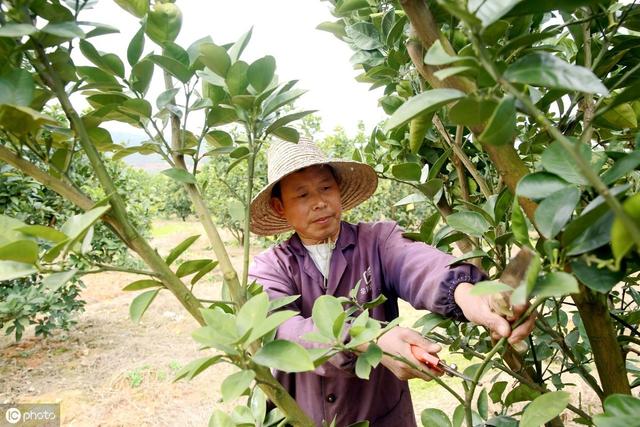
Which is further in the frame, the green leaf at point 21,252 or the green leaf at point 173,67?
the green leaf at point 173,67

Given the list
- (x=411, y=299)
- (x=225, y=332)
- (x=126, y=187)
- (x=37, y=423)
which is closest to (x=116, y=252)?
(x=126, y=187)

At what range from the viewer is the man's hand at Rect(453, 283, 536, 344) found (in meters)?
0.52

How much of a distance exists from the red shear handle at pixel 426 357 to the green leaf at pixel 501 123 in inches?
13.5

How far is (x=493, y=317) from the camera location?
0.56 meters

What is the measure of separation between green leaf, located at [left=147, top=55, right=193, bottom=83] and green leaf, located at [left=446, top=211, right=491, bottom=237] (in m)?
0.39

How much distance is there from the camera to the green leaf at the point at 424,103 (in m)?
0.34

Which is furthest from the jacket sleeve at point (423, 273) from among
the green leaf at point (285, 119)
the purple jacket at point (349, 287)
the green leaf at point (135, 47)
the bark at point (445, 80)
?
the green leaf at point (135, 47)

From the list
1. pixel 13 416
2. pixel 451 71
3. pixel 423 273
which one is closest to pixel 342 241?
pixel 423 273

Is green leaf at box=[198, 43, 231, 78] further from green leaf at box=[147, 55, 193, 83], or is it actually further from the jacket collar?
the jacket collar

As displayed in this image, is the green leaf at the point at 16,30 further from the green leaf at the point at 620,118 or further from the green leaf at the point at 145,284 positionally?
the green leaf at the point at 620,118

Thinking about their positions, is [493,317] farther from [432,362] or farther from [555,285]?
[555,285]

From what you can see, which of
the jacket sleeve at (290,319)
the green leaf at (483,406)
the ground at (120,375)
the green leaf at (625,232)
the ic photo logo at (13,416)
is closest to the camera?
the green leaf at (625,232)

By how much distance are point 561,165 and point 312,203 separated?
0.83 meters

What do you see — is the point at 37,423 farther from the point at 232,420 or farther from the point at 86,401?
the point at 232,420
